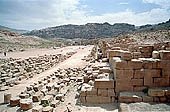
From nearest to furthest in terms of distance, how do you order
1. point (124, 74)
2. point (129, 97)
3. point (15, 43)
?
point (129, 97) < point (124, 74) < point (15, 43)

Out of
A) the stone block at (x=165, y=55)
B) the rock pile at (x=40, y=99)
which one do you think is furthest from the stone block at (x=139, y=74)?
the rock pile at (x=40, y=99)

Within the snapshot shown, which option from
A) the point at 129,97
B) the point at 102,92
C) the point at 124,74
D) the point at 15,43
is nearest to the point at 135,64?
the point at 124,74

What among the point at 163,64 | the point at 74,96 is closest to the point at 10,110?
the point at 74,96

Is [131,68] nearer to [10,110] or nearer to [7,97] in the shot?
[10,110]

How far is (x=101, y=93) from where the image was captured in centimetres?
671

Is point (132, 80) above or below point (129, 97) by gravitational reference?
above

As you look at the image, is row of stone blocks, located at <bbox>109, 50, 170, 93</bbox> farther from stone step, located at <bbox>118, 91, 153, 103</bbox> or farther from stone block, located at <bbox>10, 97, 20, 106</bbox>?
stone block, located at <bbox>10, 97, 20, 106</bbox>

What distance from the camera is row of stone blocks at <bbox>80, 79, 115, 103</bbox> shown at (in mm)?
6668

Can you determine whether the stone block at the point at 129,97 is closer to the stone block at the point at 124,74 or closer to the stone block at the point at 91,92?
the stone block at the point at 124,74

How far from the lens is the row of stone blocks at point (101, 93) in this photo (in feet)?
21.9

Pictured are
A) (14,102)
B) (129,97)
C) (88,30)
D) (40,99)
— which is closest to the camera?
(129,97)

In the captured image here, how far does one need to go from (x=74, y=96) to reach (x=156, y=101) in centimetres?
358

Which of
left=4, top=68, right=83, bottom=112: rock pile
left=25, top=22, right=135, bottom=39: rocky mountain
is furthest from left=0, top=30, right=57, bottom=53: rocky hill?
left=25, top=22, right=135, bottom=39: rocky mountain

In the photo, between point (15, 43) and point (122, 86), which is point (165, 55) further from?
point (15, 43)
